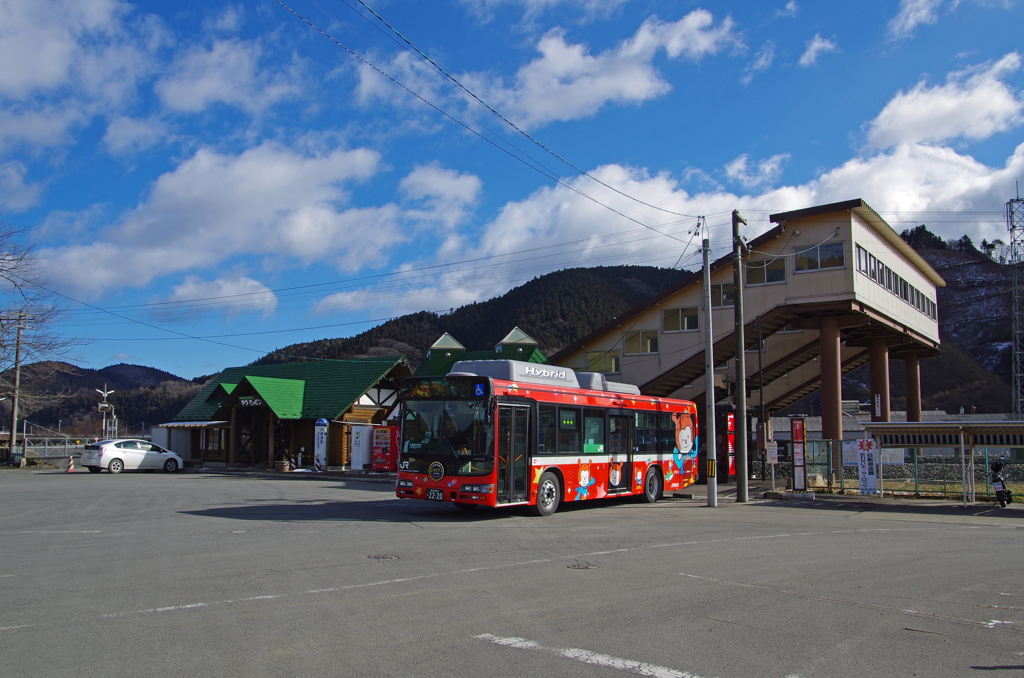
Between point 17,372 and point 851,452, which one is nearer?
point 851,452

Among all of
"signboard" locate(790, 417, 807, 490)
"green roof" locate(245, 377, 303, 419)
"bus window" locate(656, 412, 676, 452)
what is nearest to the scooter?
"signboard" locate(790, 417, 807, 490)

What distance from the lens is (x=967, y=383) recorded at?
103062mm

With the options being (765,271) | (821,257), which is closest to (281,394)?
(765,271)

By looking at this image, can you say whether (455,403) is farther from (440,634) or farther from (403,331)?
(403,331)

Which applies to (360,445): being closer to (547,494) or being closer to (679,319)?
(679,319)

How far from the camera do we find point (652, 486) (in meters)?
20.8

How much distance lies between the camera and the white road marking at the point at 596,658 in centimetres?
531

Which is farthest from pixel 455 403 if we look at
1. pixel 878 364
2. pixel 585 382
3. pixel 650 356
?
pixel 878 364

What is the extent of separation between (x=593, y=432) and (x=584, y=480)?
1.18 meters

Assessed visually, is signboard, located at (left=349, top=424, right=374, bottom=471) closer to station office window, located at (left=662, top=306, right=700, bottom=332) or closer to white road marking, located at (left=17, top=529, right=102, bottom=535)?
station office window, located at (left=662, top=306, right=700, bottom=332)

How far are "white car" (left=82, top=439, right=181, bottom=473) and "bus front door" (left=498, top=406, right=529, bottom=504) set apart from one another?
1060 inches

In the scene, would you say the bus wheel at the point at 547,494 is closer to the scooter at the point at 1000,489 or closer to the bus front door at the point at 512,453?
the bus front door at the point at 512,453

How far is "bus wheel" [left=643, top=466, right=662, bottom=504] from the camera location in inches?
806

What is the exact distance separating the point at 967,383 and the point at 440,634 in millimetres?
116192
